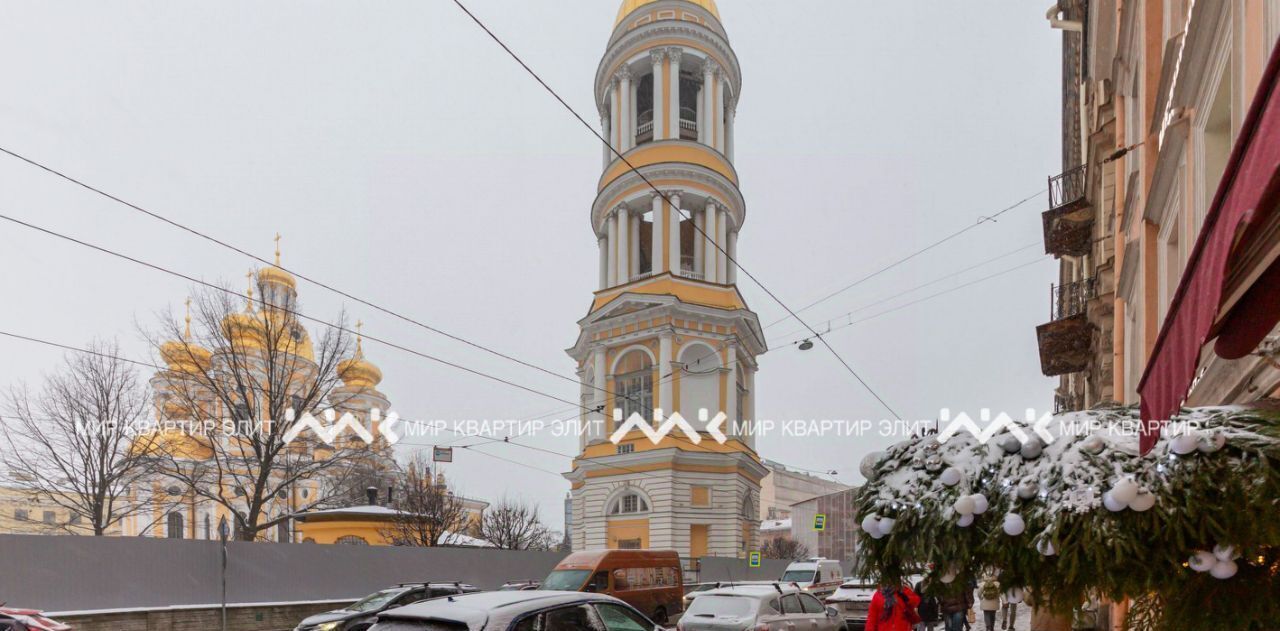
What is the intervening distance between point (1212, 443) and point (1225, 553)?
481 millimetres

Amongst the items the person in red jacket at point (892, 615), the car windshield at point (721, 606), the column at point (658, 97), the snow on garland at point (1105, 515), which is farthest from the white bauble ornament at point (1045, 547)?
the column at point (658, 97)

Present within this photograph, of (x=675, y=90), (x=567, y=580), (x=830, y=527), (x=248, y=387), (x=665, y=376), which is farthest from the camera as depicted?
(x=830, y=527)

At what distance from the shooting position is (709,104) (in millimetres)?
49219

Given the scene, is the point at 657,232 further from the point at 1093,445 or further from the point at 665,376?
the point at 1093,445

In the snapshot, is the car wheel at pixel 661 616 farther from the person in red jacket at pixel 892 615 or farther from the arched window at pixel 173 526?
the arched window at pixel 173 526

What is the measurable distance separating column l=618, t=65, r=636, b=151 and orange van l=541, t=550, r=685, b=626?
30098 mm

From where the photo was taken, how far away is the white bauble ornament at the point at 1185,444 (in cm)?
405

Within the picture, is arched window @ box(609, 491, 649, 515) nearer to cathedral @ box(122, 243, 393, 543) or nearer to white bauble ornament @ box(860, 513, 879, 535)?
cathedral @ box(122, 243, 393, 543)

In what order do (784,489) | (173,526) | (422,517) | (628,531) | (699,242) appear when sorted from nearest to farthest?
1. (422,517)
2. (628,531)
3. (699,242)
4. (173,526)
5. (784,489)

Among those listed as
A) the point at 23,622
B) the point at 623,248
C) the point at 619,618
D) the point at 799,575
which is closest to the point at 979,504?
the point at 619,618

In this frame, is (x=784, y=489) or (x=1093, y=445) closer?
(x=1093, y=445)

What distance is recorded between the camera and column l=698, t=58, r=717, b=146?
48719 millimetres

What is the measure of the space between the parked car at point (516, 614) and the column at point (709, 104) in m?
41.9

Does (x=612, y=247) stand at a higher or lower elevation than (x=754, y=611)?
higher
